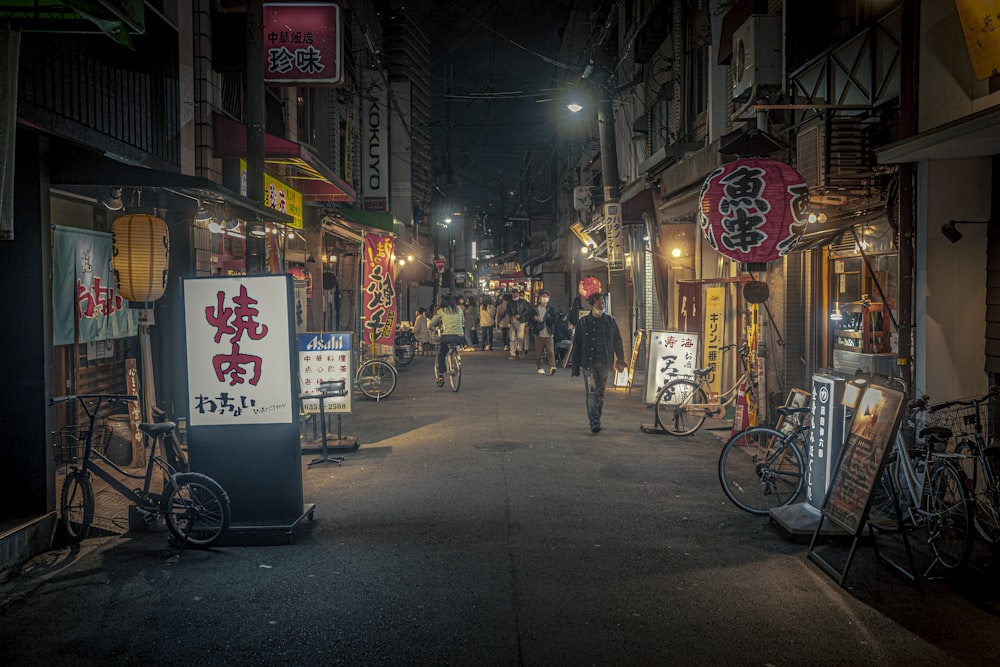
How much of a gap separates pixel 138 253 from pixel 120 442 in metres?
3.17

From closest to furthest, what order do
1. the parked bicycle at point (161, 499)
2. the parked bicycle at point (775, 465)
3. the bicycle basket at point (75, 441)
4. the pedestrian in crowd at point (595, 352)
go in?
the parked bicycle at point (161, 499)
the bicycle basket at point (75, 441)
the parked bicycle at point (775, 465)
the pedestrian in crowd at point (595, 352)

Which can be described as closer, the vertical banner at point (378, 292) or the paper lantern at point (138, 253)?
the paper lantern at point (138, 253)

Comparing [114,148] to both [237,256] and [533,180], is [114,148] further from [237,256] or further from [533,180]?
[533,180]

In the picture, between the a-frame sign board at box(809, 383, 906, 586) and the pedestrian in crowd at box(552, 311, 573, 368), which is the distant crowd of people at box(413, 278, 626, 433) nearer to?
the pedestrian in crowd at box(552, 311, 573, 368)

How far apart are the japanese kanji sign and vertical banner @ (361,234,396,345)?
10390 mm

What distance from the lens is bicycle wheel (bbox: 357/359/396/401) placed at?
18.9 meters

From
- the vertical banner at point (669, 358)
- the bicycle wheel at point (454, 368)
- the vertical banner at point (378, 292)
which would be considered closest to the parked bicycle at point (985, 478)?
the vertical banner at point (669, 358)

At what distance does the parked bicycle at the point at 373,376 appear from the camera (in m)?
18.9

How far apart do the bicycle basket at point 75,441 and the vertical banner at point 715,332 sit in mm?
10675

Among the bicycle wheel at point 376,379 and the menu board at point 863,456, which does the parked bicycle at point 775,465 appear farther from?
the bicycle wheel at point 376,379

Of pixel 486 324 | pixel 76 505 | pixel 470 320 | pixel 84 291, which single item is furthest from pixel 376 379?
pixel 486 324

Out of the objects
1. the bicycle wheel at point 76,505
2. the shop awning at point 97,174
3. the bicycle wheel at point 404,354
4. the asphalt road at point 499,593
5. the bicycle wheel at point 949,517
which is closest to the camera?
the asphalt road at point 499,593

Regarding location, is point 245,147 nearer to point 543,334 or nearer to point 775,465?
point 775,465

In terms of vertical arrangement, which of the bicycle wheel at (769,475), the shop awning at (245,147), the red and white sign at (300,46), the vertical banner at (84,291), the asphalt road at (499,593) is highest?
the red and white sign at (300,46)
